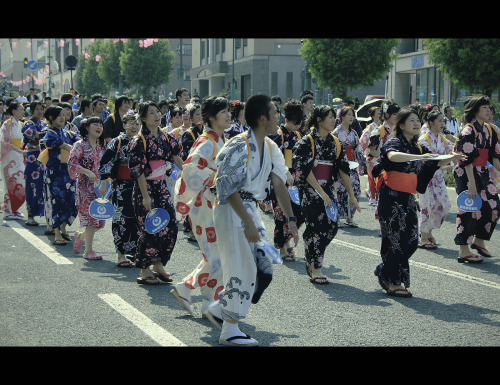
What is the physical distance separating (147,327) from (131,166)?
2.08m

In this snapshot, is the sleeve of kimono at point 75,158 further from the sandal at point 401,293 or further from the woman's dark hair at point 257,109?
the woman's dark hair at point 257,109

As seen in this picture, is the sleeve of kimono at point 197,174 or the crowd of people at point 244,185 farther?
the sleeve of kimono at point 197,174

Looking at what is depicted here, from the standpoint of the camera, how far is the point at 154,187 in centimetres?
746

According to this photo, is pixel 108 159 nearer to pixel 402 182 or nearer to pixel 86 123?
pixel 86 123

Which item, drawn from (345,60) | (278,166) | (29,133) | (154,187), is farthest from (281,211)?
(345,60)

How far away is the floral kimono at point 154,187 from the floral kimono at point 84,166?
1995 mm

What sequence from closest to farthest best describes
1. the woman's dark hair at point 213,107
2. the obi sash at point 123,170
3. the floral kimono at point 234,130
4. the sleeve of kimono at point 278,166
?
the sleeve of kimono at point 278,166, the woman's dark hair at point 213,107, the obi sash at point 123,170, the floral kimono at point 234,130

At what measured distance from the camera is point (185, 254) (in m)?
9.41

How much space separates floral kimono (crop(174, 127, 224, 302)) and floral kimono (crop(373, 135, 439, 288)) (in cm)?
193

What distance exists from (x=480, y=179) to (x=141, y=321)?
495 cm

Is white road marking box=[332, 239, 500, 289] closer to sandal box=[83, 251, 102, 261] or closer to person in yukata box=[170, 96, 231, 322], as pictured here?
person in yukata box=[170, 96, 231, 322]

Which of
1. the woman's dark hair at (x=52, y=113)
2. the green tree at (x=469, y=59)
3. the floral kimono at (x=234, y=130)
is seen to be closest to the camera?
the woman's dark hair at (x=52, y=113)

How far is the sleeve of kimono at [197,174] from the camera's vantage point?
6.11 metres

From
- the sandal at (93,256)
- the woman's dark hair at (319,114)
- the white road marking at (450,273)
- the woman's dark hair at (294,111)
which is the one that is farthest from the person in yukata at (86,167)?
the white road marking at (450,273)
